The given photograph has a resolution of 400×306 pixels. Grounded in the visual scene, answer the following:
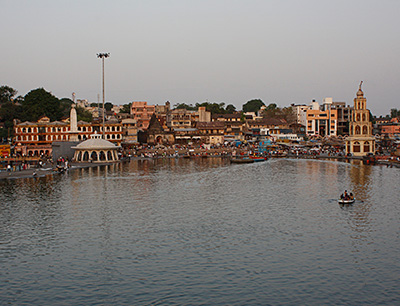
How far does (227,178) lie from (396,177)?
26113 millimetres

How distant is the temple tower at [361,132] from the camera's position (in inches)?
4313

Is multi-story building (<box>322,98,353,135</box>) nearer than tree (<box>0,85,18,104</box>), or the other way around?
tree (<box>0,85,18,104</box>)

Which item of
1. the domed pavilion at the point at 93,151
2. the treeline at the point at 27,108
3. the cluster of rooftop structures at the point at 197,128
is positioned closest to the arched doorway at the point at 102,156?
the domed pavilion at the point at 93,151

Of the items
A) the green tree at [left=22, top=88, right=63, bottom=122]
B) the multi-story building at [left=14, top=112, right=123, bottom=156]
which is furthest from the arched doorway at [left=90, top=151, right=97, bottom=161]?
the green tree at [left=22, top=88, right=63, bottom=122]

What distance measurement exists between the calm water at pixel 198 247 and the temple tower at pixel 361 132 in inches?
2263

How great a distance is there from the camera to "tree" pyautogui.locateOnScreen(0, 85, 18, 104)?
14325 centimetres

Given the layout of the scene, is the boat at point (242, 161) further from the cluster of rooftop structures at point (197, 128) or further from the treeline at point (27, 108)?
the treeline at point (27, 108)

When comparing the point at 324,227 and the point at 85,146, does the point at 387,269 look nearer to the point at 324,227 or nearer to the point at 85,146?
the point at 324,227

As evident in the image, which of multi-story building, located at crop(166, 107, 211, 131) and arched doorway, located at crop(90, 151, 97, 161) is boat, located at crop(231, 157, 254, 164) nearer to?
arched doorway, located at crop(90, 151, 97, 161)

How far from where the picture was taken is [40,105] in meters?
134

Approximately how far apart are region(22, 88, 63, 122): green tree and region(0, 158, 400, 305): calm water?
80418mm

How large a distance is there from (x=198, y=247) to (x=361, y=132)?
90.1 meters

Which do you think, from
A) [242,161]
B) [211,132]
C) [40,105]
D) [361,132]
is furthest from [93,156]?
[361,132]

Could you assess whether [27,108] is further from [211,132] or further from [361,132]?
[361,132]
